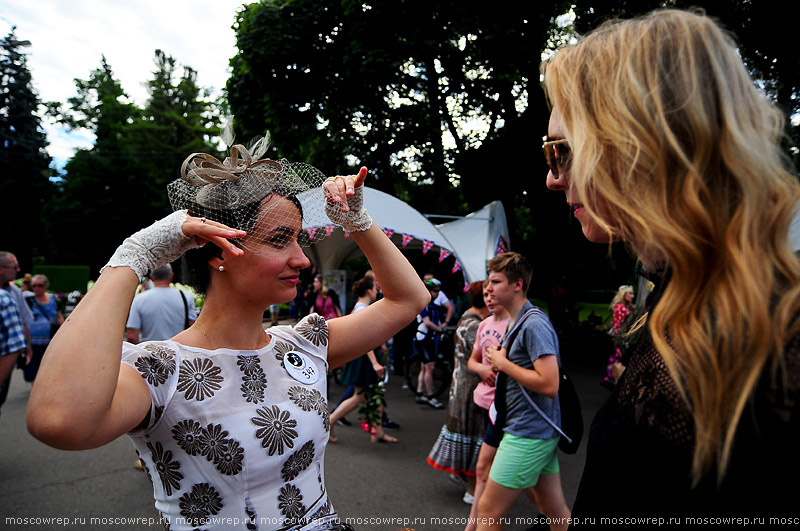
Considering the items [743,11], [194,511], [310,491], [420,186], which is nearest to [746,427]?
[310,491]

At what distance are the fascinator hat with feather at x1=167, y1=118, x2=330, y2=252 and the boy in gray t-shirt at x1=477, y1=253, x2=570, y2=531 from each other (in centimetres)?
196

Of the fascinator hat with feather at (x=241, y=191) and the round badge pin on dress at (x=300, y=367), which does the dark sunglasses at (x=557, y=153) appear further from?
the round badge pin on dress at (x=300, y=367)

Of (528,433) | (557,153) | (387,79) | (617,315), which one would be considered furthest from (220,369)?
(387,79)

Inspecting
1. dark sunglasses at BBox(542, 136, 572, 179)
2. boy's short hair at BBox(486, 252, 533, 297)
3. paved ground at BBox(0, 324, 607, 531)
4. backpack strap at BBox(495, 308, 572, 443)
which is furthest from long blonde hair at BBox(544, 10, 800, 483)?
paved ground at BBox(0, 324, 607, 531)

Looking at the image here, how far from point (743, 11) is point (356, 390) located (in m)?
7.76

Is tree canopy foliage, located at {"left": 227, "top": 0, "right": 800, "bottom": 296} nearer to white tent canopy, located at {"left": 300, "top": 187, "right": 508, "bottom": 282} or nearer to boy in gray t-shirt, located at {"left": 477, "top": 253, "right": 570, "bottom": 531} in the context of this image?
white tent canopy, located at {"left": 300, "top": 187, "right": 508, "bottom": 282}

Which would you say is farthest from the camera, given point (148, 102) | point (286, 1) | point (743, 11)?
point (148, 102)

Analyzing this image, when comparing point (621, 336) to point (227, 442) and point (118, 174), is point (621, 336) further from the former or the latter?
point (118, 174)

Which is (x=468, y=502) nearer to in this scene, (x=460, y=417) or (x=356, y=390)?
(x=460, y=417)

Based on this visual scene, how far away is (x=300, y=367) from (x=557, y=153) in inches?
44.2

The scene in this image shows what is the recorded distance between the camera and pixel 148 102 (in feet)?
131

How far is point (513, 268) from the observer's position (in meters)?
3.54

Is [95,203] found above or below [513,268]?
above

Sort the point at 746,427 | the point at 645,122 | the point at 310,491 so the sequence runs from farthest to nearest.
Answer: the point at 310,491
the point at 645,122
the point at 746,427
